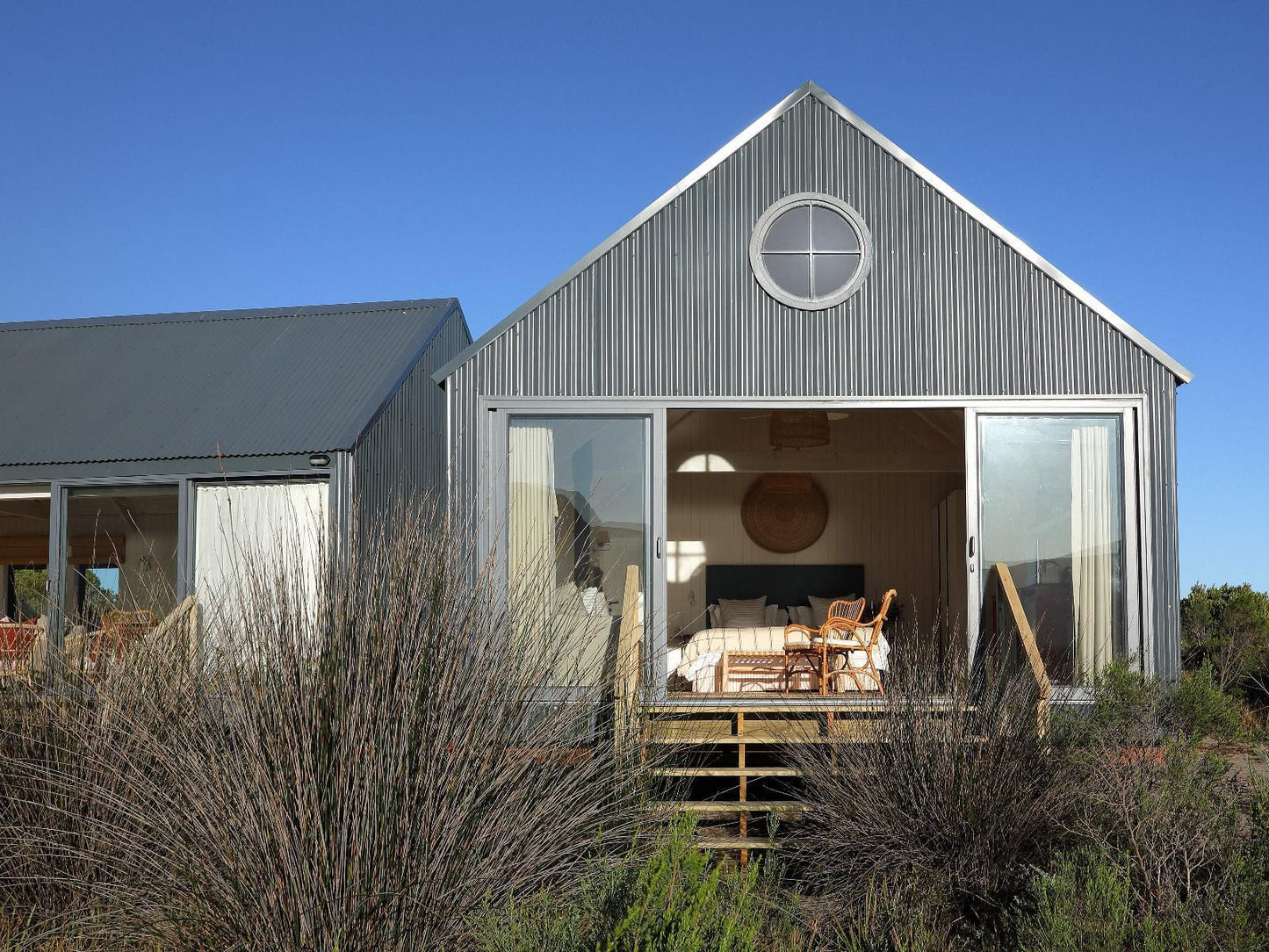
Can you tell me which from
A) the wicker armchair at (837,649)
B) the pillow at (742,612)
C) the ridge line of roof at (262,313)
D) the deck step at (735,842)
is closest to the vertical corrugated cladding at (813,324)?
the wicker armchair at (837,649)

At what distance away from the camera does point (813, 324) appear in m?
7.77

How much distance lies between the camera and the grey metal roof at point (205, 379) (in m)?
9.62

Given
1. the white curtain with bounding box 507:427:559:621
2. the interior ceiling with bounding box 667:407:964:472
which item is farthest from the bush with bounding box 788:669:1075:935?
the interior ceiling with bounding box 667:407:964:472

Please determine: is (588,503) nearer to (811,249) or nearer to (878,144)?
(811,249)

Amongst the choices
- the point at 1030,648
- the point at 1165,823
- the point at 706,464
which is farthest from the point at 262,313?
the point at 1165,823

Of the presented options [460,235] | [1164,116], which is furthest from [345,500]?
[1164,116]

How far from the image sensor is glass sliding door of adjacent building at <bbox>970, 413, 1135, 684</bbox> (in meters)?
7.61

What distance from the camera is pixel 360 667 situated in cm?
380

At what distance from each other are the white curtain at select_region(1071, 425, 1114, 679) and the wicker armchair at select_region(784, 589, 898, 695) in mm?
1155

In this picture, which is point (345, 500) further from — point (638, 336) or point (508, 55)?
point (508, 55)

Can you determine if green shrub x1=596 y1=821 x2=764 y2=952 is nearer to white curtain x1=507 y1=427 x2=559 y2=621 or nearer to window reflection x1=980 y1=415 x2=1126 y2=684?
white curtain x1=507 y1=427 x2=559 y2=621

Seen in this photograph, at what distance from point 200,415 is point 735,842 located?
615 centimetres

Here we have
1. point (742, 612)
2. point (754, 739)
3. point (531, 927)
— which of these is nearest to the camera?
point (531, 927)

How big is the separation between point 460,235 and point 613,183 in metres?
1.52
